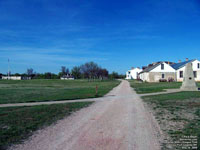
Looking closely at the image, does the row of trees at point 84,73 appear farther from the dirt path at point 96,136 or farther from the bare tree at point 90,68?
the dirt path at point 96,136

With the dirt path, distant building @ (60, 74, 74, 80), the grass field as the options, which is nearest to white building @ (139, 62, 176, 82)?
the grass field

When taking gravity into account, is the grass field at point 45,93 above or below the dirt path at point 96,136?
above

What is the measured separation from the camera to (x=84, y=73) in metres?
66.4

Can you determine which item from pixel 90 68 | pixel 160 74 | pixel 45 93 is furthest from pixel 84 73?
pixel 45 93

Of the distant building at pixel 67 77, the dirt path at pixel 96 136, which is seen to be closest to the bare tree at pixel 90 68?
the distant building at pixel 67 77

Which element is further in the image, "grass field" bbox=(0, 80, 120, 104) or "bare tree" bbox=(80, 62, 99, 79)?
"bare tree" bbox=(80, 62, 99, 79)

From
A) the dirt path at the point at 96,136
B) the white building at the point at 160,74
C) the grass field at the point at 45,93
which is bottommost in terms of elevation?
the dirt path at the point at 96,136

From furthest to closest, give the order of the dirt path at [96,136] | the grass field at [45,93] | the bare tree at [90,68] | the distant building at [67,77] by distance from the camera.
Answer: the distant building at [67,77] → the bare tree at [90,68] → the grass field at [45,93] → the dirt path at [96,136]

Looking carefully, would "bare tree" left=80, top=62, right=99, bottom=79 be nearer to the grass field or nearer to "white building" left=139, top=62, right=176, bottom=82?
"white building" left=139, top=62, right=176, bottom=82

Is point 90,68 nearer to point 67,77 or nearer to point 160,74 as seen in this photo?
point 160,74

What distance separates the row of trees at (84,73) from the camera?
64.8 metres

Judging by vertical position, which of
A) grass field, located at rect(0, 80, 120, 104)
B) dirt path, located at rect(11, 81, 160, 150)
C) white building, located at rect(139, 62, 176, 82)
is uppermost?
white building, located at rect(139, 62, 176, 82)

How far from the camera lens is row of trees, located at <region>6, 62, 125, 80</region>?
213 feet

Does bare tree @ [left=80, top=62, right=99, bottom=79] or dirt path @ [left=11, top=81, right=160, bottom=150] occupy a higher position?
bare tree @ [left=80, top=62, right=99, bottom=79]
